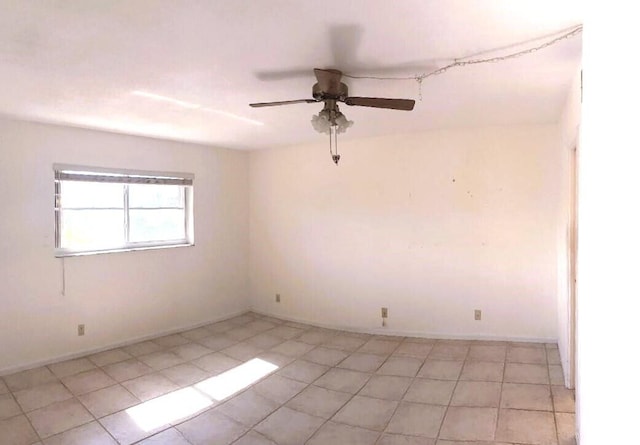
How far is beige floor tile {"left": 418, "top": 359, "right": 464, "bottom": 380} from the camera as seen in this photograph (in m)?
3.03

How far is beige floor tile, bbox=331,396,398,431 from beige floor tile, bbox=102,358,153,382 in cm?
179

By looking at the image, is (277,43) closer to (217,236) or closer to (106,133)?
(106,133)

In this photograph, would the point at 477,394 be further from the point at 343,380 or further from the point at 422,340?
the point at 422,340

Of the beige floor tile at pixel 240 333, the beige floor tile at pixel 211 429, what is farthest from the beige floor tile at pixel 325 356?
the beige floor tile at pixel 211 429

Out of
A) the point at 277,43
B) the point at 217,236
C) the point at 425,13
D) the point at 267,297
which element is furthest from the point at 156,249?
the point at 425,13

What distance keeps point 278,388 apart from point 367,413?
29.6 inches

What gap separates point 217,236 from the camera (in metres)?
4.71

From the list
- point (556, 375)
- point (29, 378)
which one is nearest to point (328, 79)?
point (556, 375)

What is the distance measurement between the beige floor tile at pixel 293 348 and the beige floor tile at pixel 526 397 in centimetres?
177

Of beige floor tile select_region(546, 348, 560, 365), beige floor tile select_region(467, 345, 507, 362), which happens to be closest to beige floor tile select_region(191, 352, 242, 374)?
beige floor tile select_region(467, 345, 507, 362)

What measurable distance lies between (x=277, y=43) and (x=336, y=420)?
225 centimetres

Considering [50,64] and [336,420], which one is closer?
[50,64]

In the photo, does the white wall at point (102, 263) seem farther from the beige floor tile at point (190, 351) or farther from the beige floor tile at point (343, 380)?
the beige floor tile at point (343, 380)

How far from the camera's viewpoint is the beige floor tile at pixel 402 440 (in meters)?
2.17
